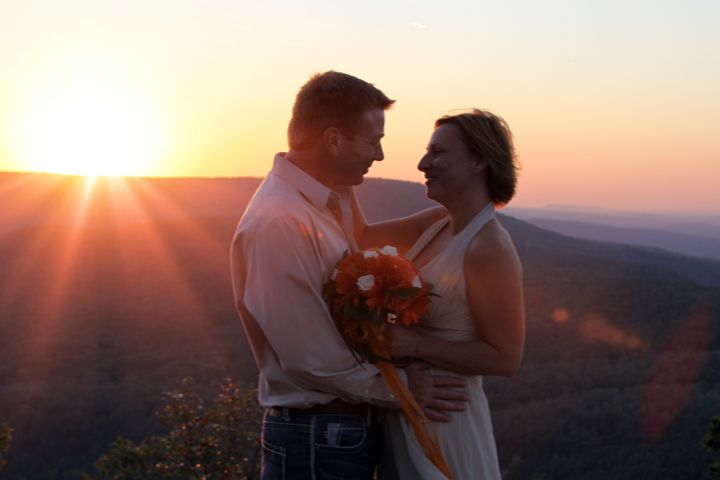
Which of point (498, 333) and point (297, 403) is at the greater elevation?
point (498, 333)

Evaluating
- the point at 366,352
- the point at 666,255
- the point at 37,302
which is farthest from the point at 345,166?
the point at 666,255

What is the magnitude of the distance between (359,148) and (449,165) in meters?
0.49

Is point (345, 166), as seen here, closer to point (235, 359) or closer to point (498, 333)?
point (498, 333)

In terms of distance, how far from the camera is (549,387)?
27.1 m

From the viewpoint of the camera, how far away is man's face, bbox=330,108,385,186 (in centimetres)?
344

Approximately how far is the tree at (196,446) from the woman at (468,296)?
15.3 feet

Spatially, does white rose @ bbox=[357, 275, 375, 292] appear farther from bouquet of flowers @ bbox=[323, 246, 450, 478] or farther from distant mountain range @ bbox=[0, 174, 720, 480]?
distant mountain range @ bbox=[0, 174, 720, 480]

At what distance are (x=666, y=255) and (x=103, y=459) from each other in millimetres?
81679

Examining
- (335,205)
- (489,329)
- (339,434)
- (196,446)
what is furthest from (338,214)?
(196,446)

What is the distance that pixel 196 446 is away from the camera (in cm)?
805

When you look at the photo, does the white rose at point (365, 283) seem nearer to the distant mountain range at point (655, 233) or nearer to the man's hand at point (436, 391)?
the man's hand at point (436, 391)

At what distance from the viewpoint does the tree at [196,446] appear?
26.0ft

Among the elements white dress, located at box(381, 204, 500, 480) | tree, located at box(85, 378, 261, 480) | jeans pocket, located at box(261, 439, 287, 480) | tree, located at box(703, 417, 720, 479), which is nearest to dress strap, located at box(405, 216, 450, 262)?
white dress, located at box(381, 204, 500, 480)

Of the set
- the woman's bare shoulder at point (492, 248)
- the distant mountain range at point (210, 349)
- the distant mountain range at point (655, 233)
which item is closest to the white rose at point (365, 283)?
the woman's bare shoulder at point (492, 248)
